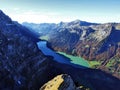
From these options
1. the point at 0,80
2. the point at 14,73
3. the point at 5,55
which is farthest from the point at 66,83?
the point at 5,55

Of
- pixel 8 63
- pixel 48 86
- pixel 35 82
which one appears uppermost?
pixel 48 86

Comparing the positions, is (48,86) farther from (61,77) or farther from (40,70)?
(40,70)

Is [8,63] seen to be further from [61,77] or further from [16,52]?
[61,77]

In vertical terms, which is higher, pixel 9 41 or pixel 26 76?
pixel 9 41

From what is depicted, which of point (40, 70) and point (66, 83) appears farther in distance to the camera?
point (40, 70)

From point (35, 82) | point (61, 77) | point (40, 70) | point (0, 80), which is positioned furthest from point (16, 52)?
point (61, 77)

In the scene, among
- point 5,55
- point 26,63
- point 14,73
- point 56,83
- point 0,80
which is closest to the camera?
point 56,83

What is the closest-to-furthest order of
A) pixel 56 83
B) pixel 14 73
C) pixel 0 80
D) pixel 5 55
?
pixel 56 83
pixel 0 80
pixel 14 73
pixel 5 55

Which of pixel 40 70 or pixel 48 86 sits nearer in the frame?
pixel 48 86

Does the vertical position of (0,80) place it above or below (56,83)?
below
